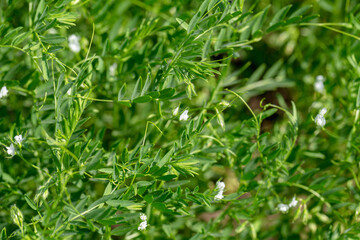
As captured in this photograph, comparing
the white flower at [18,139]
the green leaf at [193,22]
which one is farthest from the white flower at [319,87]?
the white flower at [18,139]

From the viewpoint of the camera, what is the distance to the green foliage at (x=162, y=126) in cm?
88

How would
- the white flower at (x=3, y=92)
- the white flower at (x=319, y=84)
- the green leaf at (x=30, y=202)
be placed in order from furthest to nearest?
the white flower at (x=319, y=84), the white flower at (x=3, y=92), the green leaf at (x=30, y=202)

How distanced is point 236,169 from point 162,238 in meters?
0.28

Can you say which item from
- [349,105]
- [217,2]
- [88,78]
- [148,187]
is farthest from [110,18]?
[349,105]

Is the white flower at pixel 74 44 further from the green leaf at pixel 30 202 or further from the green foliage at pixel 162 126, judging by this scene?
the green leaf at pixel 30 202

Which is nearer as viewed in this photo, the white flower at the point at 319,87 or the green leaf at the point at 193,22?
the green leaf at the point at 193,22

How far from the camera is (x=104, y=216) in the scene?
85cm

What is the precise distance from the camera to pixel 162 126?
106cm

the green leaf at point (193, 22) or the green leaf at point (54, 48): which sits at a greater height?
the green leaf at point (193, 22)

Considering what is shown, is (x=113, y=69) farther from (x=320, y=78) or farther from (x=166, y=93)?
(x=320, y=78)

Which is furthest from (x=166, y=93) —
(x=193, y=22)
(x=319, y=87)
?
(x=319, y=87)

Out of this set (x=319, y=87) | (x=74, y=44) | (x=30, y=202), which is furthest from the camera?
(x=319, y=87)

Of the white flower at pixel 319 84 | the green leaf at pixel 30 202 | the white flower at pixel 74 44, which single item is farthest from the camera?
the white flower at pixel 319 84

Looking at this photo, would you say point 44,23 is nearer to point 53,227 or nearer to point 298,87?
point 53,227
